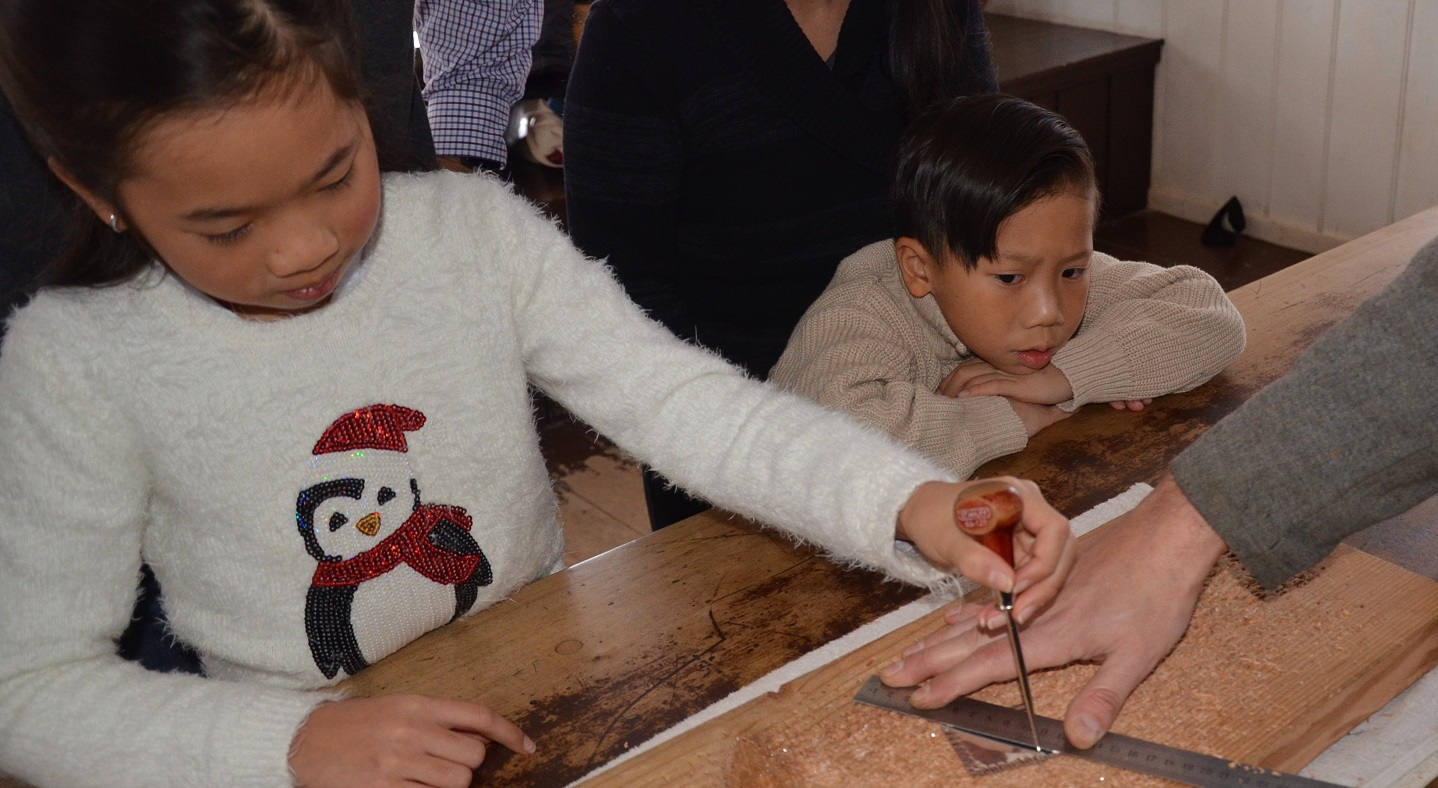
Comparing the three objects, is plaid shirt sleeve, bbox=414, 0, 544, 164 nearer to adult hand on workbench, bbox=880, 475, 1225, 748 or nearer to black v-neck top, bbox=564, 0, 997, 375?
black v-neck top, bbox=564, 0, 997, 375

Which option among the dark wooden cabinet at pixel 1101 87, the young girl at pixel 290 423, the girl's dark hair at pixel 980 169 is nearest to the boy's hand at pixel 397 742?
the young girl at pixel 290 423

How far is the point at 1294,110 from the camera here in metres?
3.40

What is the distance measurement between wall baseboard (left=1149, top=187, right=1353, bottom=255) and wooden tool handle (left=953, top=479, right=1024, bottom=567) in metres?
2.82

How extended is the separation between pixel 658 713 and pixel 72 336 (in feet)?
1.81

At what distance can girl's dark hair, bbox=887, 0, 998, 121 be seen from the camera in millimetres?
1521

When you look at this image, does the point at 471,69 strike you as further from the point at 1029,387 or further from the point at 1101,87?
the point at 1101,87

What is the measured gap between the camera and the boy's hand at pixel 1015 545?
0.90 metres

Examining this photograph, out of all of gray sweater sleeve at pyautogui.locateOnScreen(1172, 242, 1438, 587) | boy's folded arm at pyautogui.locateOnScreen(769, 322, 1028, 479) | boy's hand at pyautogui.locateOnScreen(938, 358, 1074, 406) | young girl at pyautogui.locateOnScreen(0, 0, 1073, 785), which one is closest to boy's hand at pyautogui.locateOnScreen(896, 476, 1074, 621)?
young girl at pyautogui.locateOnScreen(0, 0, 1073, 785)

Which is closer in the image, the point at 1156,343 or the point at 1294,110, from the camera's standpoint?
the point at 1156,343

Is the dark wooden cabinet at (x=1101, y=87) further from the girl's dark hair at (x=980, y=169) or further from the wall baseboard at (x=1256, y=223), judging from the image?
the girl's dark hair at (x=980, y=169)

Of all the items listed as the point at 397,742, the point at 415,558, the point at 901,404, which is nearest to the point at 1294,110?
the point at 901,404

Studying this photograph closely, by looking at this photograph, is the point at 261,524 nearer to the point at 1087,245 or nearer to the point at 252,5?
the point at 252,5

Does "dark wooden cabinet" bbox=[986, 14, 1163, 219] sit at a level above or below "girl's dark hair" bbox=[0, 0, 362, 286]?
below

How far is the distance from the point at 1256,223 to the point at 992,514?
3.15m
